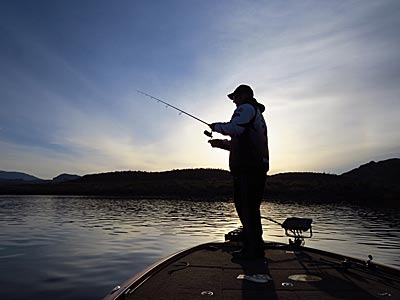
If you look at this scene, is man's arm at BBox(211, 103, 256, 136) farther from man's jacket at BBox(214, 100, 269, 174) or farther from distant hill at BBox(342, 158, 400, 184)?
distant hill at BBox(342, 158, 400, 184)

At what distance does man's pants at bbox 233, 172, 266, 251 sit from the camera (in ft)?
23.4

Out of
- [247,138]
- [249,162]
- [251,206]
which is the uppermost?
[247,138]

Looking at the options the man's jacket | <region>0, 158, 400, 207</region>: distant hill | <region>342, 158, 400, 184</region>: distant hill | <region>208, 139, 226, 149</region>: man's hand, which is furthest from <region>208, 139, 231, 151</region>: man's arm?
<region>342, 158, 400, 184</region>: distant hill

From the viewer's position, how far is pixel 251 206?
7.21 m

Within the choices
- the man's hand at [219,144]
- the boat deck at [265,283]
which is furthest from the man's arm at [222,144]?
the boat deck at [265,283]

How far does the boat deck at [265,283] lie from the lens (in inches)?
177

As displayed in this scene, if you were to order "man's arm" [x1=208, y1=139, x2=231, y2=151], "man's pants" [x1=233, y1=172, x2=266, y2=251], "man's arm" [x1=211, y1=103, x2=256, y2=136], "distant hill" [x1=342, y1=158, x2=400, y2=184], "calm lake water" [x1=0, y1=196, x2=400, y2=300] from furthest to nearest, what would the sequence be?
"distant hill" [x1=342, y1=158, x2=400, y2=184] < "calm lake water" [x1=0, y1=196, x2=400, y2=300] < "man's arm" [x1=208, y1=139, x2=231, y2=151] < "man's pants" [x1=233, y1=172, x2=266, y2=251] < "man's arm" [x1=211, y1=103, x2=256, y2=136]

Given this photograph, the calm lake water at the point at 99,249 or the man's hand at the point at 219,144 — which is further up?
the man's hand at the point at 219,144

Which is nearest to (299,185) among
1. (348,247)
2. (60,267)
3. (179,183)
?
(179,183)

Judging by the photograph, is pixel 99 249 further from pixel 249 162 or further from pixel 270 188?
pixel 270 188

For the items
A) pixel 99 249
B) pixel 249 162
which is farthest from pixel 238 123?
pixel 99 249

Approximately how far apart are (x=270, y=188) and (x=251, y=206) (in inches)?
2953

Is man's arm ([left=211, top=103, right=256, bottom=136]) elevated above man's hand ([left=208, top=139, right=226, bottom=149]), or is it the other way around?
man's arm ([left=211, top=103, right=256, bottom=136])

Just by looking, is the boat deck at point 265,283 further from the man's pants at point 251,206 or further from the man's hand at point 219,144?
the man's hand at point 219,144
